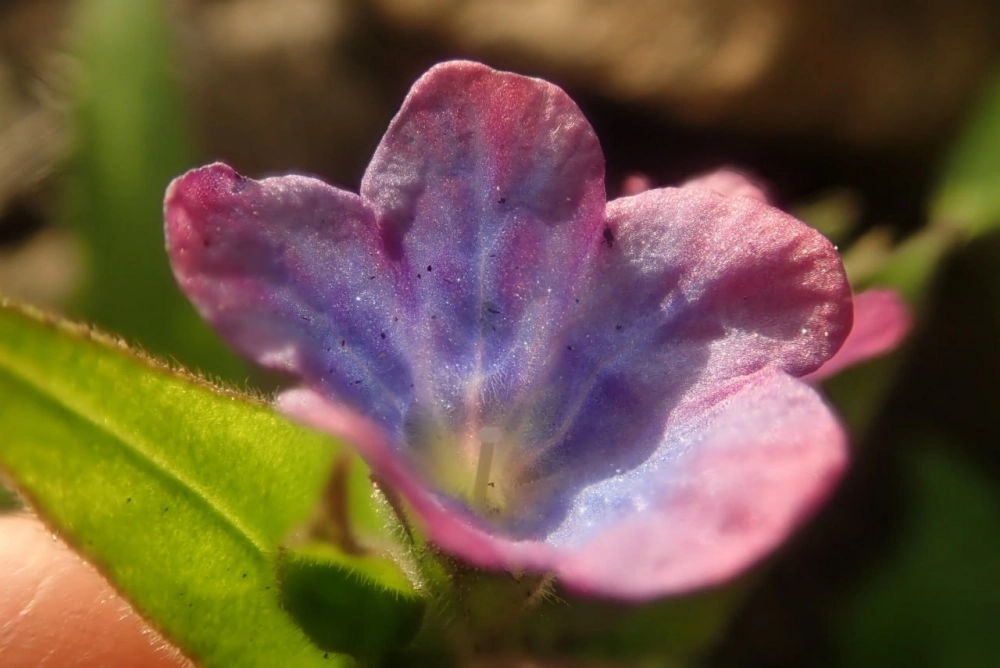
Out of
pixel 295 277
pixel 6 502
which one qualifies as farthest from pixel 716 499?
pixel 6 502

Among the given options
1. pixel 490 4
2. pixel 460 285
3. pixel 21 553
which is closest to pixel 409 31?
pixel 490 4

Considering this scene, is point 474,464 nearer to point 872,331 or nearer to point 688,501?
point 688,501

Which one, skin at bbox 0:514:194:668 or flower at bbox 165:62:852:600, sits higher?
flower at bbox 165:62:852:600

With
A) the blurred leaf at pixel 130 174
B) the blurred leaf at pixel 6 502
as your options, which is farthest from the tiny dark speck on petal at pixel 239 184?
the blurred leaf at pixel 6 502

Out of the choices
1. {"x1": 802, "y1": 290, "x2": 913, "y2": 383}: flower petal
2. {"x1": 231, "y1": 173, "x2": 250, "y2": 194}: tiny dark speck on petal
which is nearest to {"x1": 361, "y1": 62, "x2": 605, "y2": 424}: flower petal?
{"x1": 231, "y1": 173, "x2": 250, "y2": 194}: tiny dark speck on petal

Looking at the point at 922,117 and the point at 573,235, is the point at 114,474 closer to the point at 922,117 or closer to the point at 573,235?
the point at 573,235

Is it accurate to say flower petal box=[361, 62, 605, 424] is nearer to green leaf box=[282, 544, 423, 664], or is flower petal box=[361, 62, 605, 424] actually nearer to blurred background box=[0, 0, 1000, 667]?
green leaf box=[282, 544, 423, 664]

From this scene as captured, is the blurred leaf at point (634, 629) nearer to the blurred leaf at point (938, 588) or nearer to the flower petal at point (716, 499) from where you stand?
the blurred leaf at point (938, 588)
